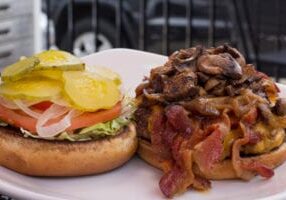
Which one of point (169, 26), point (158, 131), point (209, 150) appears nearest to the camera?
point (209, 150)

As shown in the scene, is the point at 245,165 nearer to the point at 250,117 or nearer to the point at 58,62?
the point at 250,117

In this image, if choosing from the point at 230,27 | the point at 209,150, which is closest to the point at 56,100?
the point at 209,150

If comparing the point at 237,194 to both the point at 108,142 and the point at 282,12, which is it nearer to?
the point at 108,142

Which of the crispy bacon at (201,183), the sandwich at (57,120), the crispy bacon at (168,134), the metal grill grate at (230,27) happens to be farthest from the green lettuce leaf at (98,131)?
the metal grill grate at (230,27)

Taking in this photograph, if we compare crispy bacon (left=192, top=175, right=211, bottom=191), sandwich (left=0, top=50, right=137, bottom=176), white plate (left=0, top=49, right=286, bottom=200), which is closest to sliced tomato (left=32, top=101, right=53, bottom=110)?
sandwich (left=0, top=50, right=137, bottom=176)

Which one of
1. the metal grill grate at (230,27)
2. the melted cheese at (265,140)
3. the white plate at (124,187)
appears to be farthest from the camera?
the metal grill grate at (230,27)

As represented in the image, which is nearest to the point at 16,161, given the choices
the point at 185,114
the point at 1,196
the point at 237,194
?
the point at 1,196

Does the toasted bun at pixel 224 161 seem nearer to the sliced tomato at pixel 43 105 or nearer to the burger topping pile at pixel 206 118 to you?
the burger topping pile at pixel 206 118
